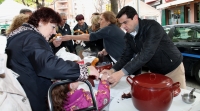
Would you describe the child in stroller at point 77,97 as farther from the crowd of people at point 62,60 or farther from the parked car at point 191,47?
the parked car at point 191,47

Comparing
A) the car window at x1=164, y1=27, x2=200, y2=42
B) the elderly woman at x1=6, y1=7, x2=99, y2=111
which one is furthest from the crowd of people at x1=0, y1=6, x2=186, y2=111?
the car window at x1=164, y1=27, x2=200, y2=42

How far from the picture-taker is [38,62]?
1079 mm

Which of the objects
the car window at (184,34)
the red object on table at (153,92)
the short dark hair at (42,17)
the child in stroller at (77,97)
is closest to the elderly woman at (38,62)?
the short dark hair at (42,17)

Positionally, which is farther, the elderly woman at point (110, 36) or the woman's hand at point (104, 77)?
the elderly woman at point (110, 36)

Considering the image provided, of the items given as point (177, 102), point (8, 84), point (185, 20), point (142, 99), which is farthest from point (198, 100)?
point (185, 20)

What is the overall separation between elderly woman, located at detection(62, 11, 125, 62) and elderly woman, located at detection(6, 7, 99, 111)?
120cm

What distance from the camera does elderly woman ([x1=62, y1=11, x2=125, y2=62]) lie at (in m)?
2.54

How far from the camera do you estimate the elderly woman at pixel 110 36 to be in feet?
8.35

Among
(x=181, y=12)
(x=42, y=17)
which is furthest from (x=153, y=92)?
(x=181, y=12)

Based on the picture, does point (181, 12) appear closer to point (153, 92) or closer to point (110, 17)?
point (110, 17)

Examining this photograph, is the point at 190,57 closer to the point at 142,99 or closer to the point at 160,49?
the point at 160,49

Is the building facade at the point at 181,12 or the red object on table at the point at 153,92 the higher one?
the building facade at the point at 181,12

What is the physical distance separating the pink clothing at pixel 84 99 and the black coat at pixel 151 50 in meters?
0.30

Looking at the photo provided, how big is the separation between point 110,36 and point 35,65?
5.17 ft
